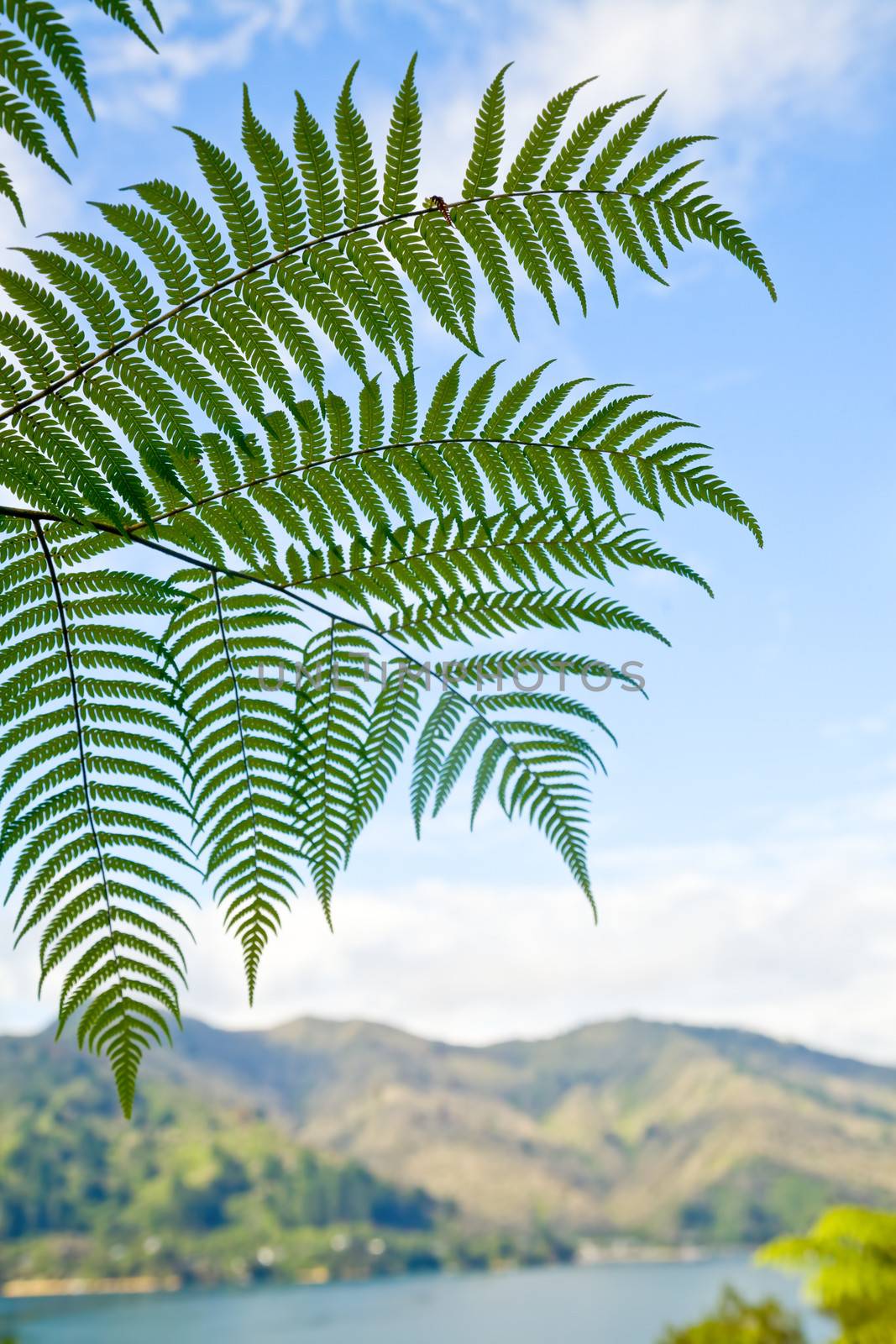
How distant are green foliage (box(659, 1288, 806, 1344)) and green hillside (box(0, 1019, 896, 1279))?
374 ft

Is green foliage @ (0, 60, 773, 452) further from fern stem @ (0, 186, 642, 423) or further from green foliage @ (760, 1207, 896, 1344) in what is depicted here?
green foliage @ (760, 1207, 896, 1344)

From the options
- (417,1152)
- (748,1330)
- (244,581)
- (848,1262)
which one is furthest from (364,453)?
(417,1152)

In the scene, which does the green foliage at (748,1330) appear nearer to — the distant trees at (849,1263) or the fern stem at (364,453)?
the distant trees at (849,1263)

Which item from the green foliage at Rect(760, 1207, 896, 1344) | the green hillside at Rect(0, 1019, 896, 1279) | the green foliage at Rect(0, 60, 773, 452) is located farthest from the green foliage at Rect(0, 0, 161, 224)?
the green hillside at Rect(0, 1019, 896, 1279)

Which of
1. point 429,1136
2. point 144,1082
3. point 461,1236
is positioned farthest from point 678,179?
point 429,1136

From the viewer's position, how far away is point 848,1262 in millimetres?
5832

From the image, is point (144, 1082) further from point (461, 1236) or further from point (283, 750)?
point (283, 750)

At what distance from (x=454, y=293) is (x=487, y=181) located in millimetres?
106

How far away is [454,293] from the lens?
1026 mm

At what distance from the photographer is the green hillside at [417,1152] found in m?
108

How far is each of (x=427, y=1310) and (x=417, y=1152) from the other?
185 feet

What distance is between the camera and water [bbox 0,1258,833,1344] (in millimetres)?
86250

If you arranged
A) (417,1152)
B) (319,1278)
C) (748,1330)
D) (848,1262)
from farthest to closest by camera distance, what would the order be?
(417,1152) < (319,1278) < (748,1330) < (848,1262)

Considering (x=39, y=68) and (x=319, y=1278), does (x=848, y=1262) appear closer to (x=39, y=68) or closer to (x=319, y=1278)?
(x=39, y=68)
